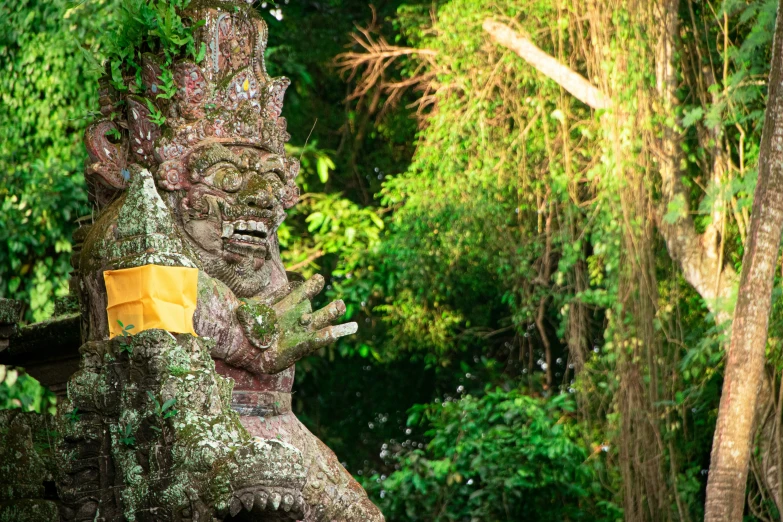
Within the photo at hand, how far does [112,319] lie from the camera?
4750 mm

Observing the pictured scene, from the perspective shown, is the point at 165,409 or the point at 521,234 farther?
the point at 521,234

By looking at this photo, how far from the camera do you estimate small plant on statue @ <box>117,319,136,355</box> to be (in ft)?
15.3

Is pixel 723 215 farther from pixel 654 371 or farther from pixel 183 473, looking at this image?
pixel 183 473

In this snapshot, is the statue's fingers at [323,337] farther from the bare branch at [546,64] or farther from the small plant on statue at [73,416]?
the bare branch at [546,64]

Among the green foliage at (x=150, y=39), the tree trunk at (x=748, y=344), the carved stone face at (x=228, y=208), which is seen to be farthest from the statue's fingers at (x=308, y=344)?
the tree trunk at (x=748, y=344)

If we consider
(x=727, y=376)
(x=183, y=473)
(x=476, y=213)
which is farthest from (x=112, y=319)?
(x=476, y=213)

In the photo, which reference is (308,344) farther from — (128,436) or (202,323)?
(128,436)

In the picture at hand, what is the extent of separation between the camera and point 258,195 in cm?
514

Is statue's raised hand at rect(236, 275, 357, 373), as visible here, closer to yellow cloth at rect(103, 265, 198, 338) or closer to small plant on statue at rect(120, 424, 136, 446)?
yellow cloth at rect(103, 265, 198, 338)

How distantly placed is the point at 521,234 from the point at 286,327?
194 inches

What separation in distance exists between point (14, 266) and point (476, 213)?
11.6 feet

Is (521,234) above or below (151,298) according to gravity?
above

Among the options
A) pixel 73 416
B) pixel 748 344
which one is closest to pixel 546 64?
pixel 748 344

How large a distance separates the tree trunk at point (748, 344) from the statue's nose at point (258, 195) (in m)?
2.70
